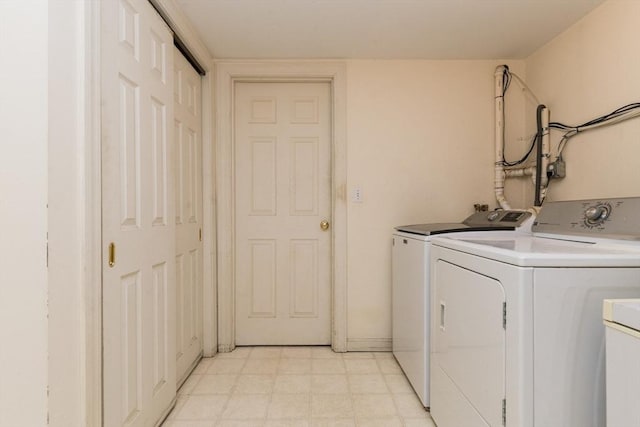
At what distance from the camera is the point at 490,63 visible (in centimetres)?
252

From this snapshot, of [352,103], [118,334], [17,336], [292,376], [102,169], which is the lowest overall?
[292,376]

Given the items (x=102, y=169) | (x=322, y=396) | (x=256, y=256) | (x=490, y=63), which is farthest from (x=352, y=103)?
(x=322, y=396)

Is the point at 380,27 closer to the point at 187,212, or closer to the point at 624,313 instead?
the point at 187,212

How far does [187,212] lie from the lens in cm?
218

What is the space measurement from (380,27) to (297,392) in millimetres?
2219

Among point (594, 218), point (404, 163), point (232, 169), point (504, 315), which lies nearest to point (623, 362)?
point (504, 315)

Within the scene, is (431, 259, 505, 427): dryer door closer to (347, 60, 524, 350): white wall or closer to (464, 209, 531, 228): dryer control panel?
(464, 209, 531, 228): dryer control panel

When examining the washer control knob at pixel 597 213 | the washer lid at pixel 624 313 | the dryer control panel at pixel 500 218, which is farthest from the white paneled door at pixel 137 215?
the washer control knob at pixel 597 213

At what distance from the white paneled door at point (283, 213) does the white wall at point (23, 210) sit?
169cm

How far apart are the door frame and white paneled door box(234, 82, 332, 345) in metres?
0.12

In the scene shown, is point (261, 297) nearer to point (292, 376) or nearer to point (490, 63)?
point (292, 376)


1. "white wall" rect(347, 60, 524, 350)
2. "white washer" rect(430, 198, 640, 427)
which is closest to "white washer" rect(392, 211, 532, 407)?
"white wall" rect(347, 60, 524, 350)

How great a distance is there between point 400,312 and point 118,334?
158 cm

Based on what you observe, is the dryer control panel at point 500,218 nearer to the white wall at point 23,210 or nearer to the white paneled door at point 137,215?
the white paneled door at point 137,215
